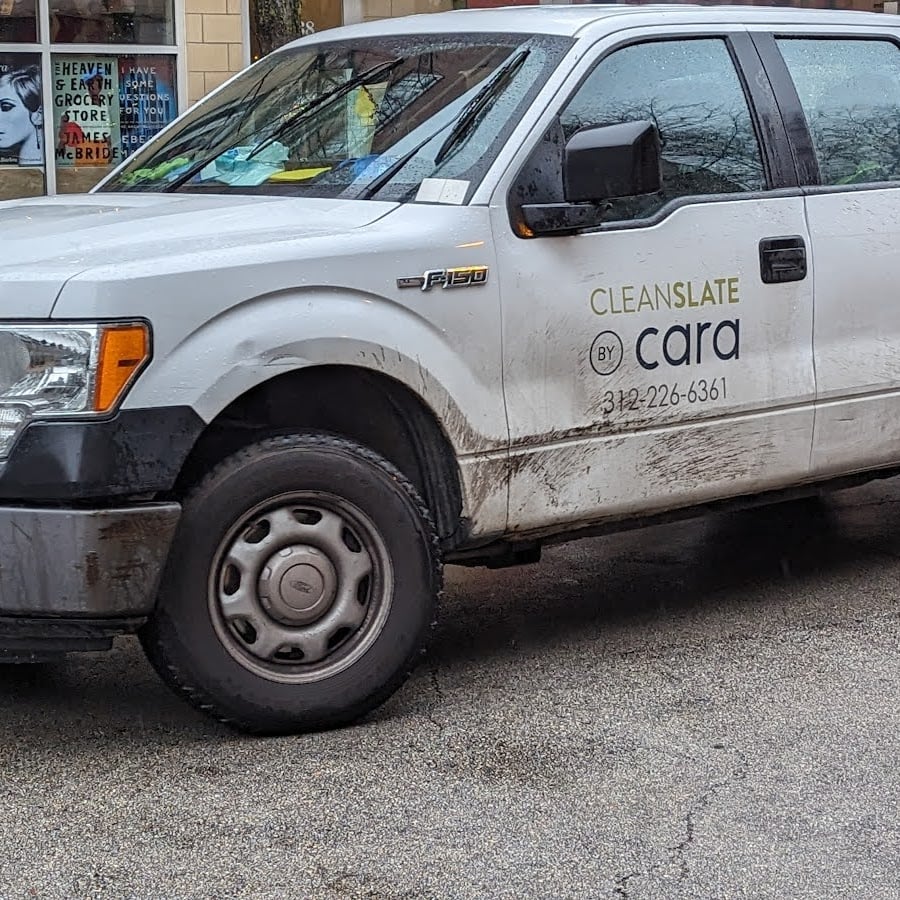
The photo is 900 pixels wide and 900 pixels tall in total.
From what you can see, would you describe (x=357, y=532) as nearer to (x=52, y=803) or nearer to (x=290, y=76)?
(x=52, y=803)

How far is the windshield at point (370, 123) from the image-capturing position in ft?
15.5

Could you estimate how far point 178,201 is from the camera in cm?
491

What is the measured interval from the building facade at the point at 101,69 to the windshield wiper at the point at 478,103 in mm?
8301

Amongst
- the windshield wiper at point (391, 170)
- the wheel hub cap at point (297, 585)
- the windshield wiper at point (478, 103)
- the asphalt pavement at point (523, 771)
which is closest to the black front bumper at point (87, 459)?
the wheel hub cap at point (297, 585)

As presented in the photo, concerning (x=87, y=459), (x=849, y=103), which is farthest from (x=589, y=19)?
(x=87, y=459)

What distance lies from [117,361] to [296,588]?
758 mm

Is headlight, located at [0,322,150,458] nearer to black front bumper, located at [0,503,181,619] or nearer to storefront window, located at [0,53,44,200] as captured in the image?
black front bumper, located at [0,503,181,619]

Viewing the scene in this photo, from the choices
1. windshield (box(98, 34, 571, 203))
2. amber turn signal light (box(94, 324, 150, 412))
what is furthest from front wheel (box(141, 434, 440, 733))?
windshield (box(98, 34, 571, 203))

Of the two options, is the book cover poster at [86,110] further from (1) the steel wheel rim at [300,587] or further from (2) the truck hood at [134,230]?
(1) the steel wheel rim at [300,587]

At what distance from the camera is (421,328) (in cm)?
441

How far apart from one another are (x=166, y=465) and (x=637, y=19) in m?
2.08

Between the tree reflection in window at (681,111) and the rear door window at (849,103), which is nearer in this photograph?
the tree reflection in window at (681,111)

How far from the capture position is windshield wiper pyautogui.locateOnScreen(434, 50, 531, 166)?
4.74 metres

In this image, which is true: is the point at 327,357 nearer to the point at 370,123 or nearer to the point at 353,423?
the point at 353,423
